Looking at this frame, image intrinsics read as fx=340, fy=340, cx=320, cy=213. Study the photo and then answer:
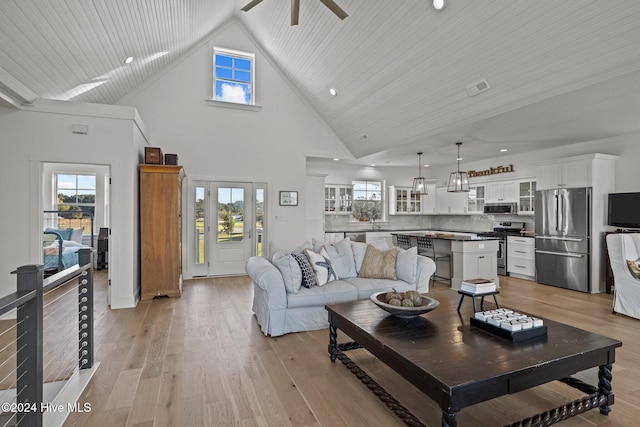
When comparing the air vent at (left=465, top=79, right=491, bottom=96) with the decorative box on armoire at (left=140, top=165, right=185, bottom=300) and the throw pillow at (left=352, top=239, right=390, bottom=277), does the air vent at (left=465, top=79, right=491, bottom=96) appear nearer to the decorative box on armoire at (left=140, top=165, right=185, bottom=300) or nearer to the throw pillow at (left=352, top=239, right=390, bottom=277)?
the throw pillow at (left=352, top=239, right=390, bottom=277)

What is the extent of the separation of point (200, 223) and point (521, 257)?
6.39m

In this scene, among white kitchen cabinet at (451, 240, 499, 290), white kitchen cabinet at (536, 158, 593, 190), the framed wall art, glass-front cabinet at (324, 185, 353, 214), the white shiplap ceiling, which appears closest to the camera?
the white shiplap ceiling

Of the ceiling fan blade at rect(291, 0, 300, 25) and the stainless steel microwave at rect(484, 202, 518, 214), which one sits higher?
the ceiling fan blade at rect(291, 0, 300, 25)

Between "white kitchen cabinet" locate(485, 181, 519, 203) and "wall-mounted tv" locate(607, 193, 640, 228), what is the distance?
1791 millimetres

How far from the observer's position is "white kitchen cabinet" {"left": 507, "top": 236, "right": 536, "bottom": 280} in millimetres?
6512

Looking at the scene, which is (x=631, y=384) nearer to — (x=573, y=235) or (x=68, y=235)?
(x=573, y=235)

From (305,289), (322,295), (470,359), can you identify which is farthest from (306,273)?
(470,359)

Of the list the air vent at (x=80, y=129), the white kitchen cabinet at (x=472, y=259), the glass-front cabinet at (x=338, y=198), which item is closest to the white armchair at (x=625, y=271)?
the white kitchen cabinet at (x=472, y=259)

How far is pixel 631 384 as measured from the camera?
2.53 meters

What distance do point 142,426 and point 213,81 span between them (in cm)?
628

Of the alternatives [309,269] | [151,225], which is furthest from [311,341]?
[151,225]

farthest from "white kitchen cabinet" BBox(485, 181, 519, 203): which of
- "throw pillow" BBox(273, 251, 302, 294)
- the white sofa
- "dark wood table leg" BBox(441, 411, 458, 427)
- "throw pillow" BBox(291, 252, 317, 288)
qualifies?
"dark wood table leg" BBox(441, 411, 458, 427)

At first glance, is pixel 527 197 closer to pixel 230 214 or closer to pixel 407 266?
pixel 407 266

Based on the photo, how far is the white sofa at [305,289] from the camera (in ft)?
11.5
